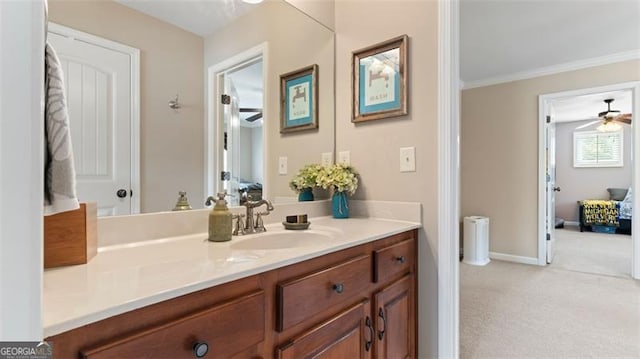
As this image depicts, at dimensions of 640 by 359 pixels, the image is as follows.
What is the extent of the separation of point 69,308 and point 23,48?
0.40 meters

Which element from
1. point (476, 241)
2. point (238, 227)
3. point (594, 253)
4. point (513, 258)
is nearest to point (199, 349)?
point (238, 227)

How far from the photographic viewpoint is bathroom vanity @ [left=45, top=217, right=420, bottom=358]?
0.56 meters

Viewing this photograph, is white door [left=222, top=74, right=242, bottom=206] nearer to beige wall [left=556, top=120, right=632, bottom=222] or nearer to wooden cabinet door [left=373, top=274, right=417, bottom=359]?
wooden cabinet door [left=373, top=274, right=417, bottom=359]

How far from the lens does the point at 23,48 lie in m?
0.40

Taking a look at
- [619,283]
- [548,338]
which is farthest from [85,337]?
[619,283]

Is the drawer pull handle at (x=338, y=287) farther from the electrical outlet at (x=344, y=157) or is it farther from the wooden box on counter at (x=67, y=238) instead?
the electrical outlet at (x=344, y=157)

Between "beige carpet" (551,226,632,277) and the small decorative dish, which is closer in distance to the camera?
the small decorative dish

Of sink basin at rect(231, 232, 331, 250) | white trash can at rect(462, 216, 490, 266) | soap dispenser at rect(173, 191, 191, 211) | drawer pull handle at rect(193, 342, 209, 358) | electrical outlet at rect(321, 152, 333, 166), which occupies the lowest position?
white trash can at rect(462, 216, 490, 266)

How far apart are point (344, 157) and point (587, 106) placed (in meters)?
6.07

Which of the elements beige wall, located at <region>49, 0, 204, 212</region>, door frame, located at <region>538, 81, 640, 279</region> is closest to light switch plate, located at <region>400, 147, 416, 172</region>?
beige wall, located at <region>49, 0, 204, 212</region>

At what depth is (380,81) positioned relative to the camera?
1723 mm

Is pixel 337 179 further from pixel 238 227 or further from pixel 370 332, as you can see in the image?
pixel 370 332

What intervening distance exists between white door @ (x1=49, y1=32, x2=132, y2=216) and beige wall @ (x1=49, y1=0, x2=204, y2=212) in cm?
5

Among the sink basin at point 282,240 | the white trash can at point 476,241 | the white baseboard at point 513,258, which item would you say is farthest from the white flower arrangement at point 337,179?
the white baseboard at point 513,258
